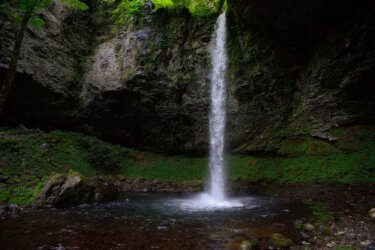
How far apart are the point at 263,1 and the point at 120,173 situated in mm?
10059

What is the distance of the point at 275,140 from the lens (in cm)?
1375

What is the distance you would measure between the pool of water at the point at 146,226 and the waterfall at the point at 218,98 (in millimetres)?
5104

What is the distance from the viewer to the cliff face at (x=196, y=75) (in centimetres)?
1200

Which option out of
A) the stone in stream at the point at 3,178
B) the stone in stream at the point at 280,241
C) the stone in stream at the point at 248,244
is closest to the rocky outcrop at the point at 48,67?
the stone in stream at the point at 3,178

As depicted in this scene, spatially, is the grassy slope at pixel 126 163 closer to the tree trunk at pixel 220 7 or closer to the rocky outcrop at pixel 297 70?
the rocky outcrop at pixel 297 70

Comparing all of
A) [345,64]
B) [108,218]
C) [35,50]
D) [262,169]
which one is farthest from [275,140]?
[35,50]

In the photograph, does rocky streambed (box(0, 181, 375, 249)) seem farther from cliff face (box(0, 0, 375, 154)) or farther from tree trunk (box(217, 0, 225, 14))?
tree trunk (box(217, 0, 225, 14))

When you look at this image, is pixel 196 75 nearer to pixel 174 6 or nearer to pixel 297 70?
pixel 174 6

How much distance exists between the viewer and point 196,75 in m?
15.1

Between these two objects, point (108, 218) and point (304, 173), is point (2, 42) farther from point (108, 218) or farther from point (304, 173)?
point (304, 173)

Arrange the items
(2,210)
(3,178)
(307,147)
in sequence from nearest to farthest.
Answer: (2,210), (3,178), (307,147)

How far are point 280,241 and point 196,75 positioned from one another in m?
10.4

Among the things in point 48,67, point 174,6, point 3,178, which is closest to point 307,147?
point 174,6

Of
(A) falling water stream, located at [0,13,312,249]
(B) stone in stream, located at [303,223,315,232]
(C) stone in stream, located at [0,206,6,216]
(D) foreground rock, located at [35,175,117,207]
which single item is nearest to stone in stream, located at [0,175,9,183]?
(D) foreground rock, located at [35,175,117,207]
